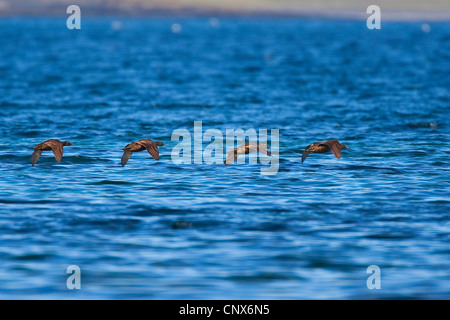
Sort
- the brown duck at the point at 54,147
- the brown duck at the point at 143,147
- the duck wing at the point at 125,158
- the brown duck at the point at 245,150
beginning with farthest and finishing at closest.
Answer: the duck wing at the point at 125,158, the brown duck at the point at 54,147, the brown duck at the point at 143,147, the brown duck at the point at 245,150

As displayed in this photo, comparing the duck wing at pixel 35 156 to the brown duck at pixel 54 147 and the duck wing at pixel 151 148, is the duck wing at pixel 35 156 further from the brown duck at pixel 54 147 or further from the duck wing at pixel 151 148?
the duck wing at pixel 151 148

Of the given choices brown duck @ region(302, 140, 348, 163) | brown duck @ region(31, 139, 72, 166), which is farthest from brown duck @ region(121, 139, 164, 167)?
brown duck @ region(302, 140, 348, 163)

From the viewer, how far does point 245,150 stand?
23.5 meters

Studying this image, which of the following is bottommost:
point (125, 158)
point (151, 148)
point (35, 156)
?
point (125, 158)

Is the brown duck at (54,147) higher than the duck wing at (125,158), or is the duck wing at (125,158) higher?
the brown duck at (54,147)

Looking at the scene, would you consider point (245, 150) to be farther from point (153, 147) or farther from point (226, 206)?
point (226, 206)

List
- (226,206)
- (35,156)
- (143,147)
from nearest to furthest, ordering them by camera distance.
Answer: (226,206) → (143,147) → (35,156)

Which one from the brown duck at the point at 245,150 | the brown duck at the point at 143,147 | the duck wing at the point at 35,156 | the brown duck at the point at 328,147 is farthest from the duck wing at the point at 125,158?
the brown duck at the point at 328,147

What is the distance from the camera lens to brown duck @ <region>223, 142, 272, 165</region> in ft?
74.1

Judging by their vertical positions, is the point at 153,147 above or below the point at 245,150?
A: above

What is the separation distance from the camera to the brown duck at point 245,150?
2257 cm

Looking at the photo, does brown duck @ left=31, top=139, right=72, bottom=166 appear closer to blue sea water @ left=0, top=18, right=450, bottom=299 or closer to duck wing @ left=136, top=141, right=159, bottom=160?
blue sea water @ left=0, top=18, right=450, bottom=299

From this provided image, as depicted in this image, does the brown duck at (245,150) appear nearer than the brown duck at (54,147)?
Yes

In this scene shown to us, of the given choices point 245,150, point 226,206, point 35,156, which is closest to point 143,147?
point 245,150
